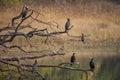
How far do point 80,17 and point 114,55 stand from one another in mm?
11729

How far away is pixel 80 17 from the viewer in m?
49.6

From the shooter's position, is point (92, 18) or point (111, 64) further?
point (92, 18)

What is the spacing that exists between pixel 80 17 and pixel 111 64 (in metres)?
16.4

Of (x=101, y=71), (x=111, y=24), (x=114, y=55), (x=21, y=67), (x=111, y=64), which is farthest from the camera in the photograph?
(x=111, y=24)

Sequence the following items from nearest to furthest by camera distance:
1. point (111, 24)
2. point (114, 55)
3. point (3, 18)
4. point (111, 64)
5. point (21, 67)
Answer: point (21, 67) < point (111, 64) < point (114, 55) < point (3, 18) < point (111, 24)

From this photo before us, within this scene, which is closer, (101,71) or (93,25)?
(101,71)

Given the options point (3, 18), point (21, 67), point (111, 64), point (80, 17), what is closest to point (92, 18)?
point (80, 17)

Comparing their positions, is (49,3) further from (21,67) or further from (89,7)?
(21,67)

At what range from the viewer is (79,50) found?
38469 millimetres

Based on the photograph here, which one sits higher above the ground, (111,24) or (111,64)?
(111,24)

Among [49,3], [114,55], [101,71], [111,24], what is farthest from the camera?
[49,3]

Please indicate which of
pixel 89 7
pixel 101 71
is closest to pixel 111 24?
pixel 89 7

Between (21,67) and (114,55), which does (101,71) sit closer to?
(114,55)

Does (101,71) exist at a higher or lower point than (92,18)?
lower
